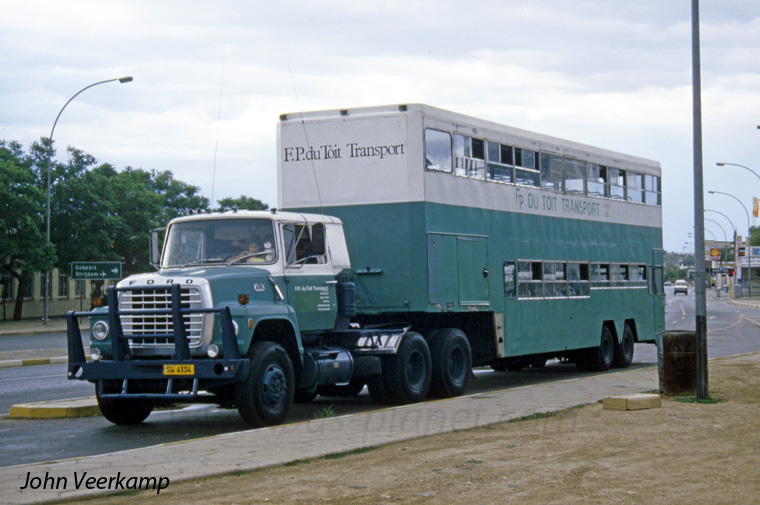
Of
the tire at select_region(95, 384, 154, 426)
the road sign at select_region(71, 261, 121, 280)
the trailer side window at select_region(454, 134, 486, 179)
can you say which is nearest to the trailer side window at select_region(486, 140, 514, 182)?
the trailer side window at select_region(454, 134, 486, 179)

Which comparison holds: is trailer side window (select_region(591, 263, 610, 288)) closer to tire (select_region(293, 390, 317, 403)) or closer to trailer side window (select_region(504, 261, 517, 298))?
trailer side window (select_region(504, 261, 517, 298))

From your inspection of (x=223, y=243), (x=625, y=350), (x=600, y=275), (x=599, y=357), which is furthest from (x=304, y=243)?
(x=625, y=350)

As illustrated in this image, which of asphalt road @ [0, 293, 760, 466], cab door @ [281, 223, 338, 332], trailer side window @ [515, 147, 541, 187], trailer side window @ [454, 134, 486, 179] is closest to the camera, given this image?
asphalt road @ [0, 293, 760, 466]

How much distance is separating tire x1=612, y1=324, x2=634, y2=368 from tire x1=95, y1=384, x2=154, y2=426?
A: 1196 cm

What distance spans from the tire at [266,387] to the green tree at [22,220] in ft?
121

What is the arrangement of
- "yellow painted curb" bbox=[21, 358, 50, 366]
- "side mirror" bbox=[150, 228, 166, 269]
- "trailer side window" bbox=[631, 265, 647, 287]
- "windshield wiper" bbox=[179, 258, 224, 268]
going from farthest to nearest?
"yellow painted curb" bbox=[21, 358, 50, 366]
"trailer side window" bbox=[631, 265, 647, 287]
"side mirror" bbox=[150, 228, 166, 269]
"windshield wiper" bbox=[179, 258, 224, 268]

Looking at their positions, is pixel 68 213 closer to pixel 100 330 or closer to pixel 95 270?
pixel 95 270

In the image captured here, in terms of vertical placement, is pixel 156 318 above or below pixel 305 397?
above

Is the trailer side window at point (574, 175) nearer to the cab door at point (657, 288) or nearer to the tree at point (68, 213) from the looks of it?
the cab door at point (657, 288)

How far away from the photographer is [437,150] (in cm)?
1570

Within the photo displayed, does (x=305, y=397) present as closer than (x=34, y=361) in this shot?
Yes

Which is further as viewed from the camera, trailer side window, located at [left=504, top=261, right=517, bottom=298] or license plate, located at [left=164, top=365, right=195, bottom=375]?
trailer side window, located at [left=504, top=261, right=517, bottom=298]

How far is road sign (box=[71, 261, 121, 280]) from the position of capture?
38469mm

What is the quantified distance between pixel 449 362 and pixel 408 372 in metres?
1.06
